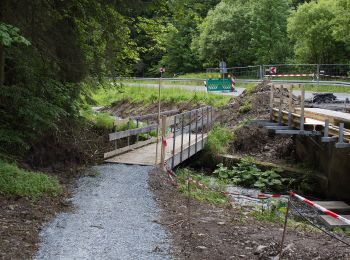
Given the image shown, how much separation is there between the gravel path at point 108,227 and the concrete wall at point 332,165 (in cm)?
767

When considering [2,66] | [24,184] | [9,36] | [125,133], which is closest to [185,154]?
[125,133]

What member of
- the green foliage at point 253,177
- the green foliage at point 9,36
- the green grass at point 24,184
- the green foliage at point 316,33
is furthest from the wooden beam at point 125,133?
the green foliage at point 316,33

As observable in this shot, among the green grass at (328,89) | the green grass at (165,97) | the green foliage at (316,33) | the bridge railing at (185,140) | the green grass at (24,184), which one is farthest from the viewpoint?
the green foliage at (316,33)

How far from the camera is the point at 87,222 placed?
320 inches

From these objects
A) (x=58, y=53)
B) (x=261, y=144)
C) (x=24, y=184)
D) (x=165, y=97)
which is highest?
(x=58, y=53)

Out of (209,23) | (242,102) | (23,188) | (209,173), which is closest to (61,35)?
(23,188)

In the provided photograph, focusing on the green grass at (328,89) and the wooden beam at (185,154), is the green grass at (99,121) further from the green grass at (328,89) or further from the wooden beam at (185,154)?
the green grass at (328,89)

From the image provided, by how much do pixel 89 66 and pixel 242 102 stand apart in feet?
45.4

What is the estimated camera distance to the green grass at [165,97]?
29047 mm

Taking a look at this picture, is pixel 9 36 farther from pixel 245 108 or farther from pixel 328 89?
pixel 328 89

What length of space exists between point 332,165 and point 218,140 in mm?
5272

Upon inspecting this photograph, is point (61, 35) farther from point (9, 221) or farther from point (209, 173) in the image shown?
point (209, 173)

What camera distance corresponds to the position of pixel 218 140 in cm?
2041

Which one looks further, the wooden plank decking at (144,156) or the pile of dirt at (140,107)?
the pile of dirt at (140,107)
